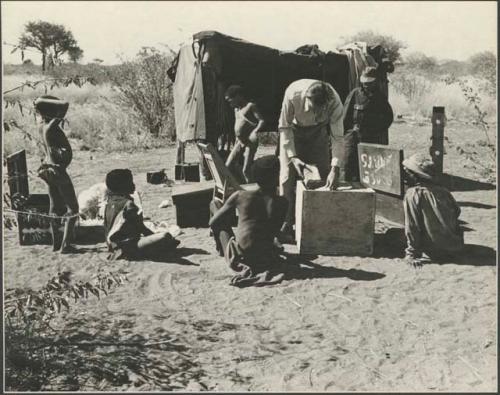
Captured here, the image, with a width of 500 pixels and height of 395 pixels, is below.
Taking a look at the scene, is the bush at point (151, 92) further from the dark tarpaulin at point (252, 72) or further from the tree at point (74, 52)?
the dark tarpaulin at point (252, 72)

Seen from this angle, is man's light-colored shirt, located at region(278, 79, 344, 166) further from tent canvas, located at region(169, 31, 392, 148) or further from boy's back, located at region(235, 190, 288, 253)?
tent canvas, located at region(169, 31, 392, 148)

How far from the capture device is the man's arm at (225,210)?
541cm

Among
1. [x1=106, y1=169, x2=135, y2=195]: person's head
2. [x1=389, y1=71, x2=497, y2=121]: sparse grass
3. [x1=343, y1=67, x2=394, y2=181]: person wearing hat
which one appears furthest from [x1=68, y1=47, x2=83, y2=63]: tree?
[x1=389, y1=71, x2=497, y2=121]: sparse grass

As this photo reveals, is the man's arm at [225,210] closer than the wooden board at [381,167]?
Yes

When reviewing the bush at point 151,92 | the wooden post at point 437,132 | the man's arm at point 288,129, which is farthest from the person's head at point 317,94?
the bush at point 151,92

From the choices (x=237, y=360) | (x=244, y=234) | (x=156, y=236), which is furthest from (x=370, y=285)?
(x=156, y=236)

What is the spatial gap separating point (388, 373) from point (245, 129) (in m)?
4.16

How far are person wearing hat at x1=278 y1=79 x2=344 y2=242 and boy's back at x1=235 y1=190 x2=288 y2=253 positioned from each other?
31.6 inches

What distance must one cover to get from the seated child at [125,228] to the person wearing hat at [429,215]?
2404mm

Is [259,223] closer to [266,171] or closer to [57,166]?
[266,171]

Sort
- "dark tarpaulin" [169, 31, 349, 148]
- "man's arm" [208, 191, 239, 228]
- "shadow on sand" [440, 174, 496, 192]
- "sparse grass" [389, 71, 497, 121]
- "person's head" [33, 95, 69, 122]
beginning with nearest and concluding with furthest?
"man's arm" [208, 191, 239, 228] → "person's head" [33, 95, 69, 122] → "dark tarpaulin" [169, 31, 349, 148] → "shadow on sand" [440, 174, 496, 192] → "sparse grass" [389, 71, 497, 121]

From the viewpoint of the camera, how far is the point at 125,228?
594 centimetres

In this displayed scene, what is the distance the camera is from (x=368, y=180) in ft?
22.9

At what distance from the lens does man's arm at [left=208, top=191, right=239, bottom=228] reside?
17.7ft
